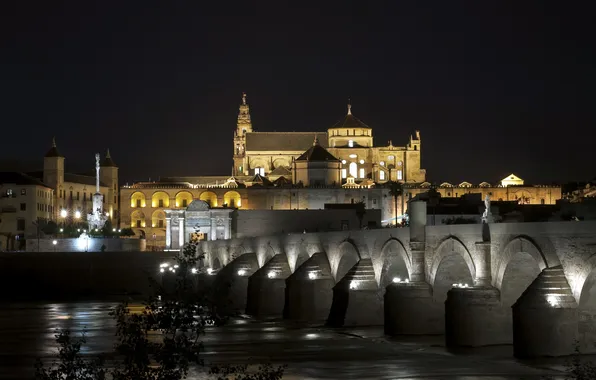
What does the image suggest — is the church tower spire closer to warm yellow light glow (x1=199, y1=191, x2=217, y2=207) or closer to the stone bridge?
warm yellow light glow (x1=199, y1=191, x2=217, y2=207)

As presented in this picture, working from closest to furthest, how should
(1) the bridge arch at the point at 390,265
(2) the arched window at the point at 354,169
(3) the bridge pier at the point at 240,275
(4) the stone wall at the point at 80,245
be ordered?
(1) the bridge arch at the point at 390,265
(3) the bridge pier at the point at 240,275
(4) the stone wall at the point at 80,245
(2) the arched window at the point at 354,169

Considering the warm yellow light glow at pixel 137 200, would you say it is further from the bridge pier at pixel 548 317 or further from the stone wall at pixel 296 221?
the bridge pier at pixel 548 317

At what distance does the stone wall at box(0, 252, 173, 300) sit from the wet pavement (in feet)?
112

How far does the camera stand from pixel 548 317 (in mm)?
34062

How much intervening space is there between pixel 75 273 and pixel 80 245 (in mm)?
13488

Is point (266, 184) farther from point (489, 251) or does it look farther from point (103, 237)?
point (489, 251)

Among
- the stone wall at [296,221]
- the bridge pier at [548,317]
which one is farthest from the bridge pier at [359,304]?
the stone wall at [296,221]

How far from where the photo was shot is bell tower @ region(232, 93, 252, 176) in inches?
6407

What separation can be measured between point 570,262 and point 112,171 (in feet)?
413

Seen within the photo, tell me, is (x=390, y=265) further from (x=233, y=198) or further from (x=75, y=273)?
(x=233, y=198)

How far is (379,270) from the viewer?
50750mm

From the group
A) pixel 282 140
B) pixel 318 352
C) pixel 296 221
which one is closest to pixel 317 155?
pixel 282 140

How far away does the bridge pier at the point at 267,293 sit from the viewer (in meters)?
62.2

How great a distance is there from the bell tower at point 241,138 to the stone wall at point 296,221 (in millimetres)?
44369
